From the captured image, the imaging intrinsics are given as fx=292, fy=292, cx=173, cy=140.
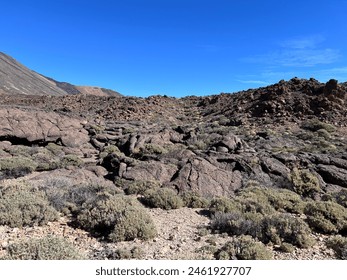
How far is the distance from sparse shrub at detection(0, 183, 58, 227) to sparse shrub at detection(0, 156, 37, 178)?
161 inches

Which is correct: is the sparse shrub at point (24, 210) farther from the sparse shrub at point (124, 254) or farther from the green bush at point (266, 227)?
the green bush at point (266, 227)

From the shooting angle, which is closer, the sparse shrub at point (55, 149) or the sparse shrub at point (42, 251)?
the sparse shrub at point (42, 251)

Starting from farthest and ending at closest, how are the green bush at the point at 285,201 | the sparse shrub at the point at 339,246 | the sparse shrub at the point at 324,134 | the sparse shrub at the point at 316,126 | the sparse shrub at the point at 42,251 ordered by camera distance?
1. the sparse shrub at the point at 316,126
2. the sparse shrub at the point at 324,134
3. the green bush at the point at 285,201
4. the sparse shrub at the point at 339,246
5. the sparse shrub at the point at 42,251

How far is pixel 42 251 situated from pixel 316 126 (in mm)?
29246

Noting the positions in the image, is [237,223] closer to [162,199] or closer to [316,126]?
[162,199]

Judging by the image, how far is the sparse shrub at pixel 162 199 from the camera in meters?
9.10

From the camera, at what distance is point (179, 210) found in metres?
9.05

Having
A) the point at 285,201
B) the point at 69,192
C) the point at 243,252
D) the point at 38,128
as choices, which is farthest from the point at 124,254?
the point at 38,128

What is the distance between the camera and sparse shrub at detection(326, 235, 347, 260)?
20.7 ft

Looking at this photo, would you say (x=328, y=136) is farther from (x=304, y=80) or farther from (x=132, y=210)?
(x=132, y=210)

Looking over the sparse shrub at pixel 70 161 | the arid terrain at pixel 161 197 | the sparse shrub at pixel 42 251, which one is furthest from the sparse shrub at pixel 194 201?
the sparse shrub at pixel 70 161

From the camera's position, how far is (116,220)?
23.3 ft

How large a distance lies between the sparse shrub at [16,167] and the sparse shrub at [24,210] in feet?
13.4

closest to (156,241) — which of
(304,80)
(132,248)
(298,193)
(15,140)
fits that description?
(132,248)
